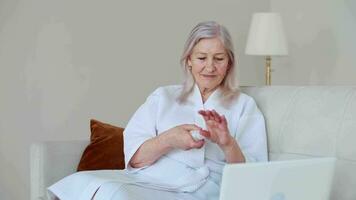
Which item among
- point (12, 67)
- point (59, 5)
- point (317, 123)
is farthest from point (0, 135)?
point (317, 123)

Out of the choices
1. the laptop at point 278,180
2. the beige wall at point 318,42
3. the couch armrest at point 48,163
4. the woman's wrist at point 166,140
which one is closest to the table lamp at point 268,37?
the beige wall at point 318,42

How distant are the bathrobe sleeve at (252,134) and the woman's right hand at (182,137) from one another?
0.18 meters

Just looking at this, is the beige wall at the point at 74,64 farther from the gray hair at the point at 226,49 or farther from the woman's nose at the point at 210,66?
the woman's nose at the point at 210,66

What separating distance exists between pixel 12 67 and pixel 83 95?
0.41 m

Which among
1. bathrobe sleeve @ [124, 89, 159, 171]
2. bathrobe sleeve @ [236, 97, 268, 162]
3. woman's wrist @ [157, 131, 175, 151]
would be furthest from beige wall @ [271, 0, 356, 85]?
woman's wrist @ [157, 131, 175, 151]

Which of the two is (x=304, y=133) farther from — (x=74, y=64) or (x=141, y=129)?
(x=74, y=64)

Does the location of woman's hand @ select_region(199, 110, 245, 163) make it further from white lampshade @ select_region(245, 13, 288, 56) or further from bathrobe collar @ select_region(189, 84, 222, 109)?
white lampshade @ select_region(245, 13, 288, 56)

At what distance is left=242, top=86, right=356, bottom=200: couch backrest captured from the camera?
1599mm

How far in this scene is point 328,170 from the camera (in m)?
1.35

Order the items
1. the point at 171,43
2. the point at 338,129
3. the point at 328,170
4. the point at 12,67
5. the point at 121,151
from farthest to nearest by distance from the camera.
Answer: the point at 171,43, the point at 12,67, the point at 121,151, the point at 338,129, the point at 328,170

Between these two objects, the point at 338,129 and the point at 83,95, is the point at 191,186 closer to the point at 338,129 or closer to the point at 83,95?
the point at 338,129

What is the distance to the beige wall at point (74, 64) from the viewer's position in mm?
2988

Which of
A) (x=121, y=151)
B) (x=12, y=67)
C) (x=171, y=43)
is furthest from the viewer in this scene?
(x=171, y=43)

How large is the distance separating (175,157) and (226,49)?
0.38m
